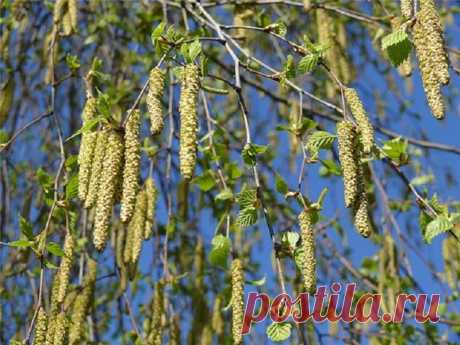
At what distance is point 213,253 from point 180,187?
105 centimetres

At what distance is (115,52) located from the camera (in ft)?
12.1

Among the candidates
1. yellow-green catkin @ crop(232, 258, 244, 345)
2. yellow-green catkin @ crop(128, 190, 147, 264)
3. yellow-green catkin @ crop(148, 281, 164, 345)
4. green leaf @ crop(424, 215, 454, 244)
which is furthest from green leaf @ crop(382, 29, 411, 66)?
yellow-green catkin @ crop(148, 281, 164, 345)

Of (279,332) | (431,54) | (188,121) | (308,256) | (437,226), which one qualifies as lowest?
(279,332)

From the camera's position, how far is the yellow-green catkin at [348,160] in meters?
1.49

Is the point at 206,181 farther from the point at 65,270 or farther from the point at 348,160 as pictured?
the point at 348,160

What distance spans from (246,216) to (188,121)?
0.32 metres

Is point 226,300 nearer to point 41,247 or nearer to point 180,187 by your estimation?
point 180,187

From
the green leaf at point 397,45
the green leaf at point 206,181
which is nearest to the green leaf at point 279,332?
the green leaf at point 397,45

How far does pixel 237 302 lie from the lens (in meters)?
1.63

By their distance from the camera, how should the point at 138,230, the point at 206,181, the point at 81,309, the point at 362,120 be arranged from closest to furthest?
the point at 362,120, the point at 138,230, the point at 81,309, the point at 206,181

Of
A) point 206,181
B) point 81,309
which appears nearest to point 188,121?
point 81,309

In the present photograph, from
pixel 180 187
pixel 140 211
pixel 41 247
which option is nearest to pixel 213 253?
pixel 140 211

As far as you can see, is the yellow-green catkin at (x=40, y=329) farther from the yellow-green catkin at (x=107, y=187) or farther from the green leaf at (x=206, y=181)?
the green leaf at (x=206, y=181)

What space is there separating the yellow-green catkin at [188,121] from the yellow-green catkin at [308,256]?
0.29 meters
